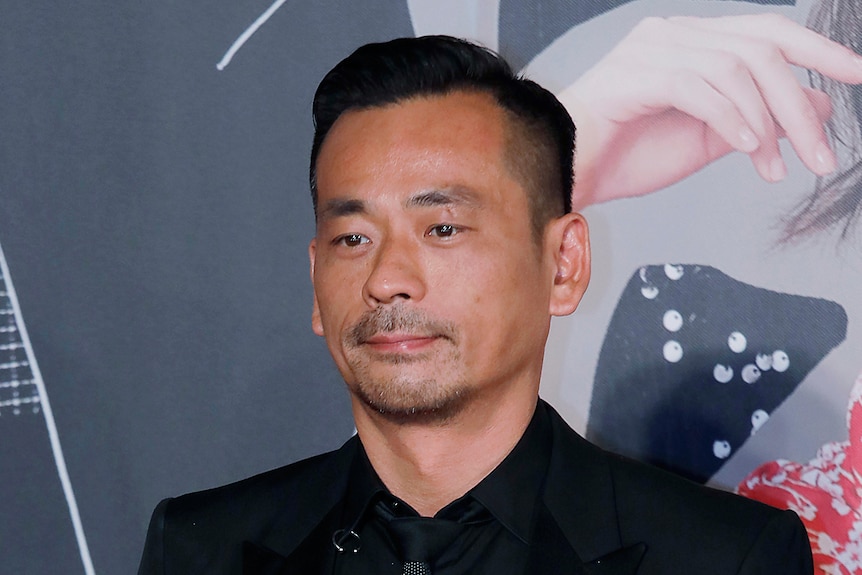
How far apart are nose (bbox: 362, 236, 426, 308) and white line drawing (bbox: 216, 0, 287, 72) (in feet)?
2.88

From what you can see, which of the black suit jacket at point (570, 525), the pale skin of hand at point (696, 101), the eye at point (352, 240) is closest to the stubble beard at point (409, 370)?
the eye at point (352, 240)

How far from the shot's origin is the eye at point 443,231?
1.42m

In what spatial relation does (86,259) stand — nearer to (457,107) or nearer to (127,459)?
(127,459)

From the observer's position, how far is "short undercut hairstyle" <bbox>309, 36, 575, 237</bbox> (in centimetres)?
152

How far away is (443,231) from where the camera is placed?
1421 millimetres

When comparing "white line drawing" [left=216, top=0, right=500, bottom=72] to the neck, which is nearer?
the neck

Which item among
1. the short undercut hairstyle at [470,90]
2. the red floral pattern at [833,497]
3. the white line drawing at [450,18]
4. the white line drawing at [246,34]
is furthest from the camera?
the white line drawing at [246,34]

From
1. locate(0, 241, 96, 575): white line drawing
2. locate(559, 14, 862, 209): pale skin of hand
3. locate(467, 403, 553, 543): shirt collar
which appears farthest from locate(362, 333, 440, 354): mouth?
locate(0, 241, 96, 575): white line drawing

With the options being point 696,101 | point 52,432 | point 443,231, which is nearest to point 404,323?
point 443,231

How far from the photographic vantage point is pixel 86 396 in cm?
217

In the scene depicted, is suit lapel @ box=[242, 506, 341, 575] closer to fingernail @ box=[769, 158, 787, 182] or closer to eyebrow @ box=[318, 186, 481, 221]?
eyebrow @ box=[318, 186, 481, 221]

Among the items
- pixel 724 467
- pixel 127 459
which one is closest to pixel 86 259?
pixel 127 459

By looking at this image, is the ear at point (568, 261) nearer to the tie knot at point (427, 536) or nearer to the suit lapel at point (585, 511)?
the suit lapel at point (585, 511)

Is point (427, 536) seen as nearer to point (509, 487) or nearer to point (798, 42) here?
point (509, 487)
